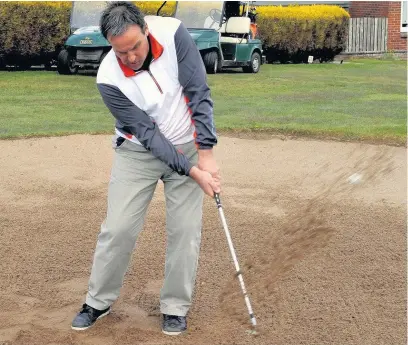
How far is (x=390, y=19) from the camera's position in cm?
2995

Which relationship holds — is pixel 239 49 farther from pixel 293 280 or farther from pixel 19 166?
pixel 293 280

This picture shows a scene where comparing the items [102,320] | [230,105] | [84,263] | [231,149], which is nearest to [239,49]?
[230,105]

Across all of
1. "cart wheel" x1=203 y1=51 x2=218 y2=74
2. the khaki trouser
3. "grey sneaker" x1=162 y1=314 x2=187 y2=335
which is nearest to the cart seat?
"cart wheel" x1=203 y1=51 x2=218 y2=74

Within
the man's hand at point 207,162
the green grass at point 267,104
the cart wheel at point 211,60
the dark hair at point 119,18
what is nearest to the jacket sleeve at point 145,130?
the man's hand at point 207,162

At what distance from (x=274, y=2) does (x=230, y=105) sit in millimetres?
17200

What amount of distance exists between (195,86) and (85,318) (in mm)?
1459

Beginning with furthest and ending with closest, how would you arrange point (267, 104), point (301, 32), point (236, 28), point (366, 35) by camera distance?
point (366, 35) → point (301, 32) → point (236, 28) → point (267, 104)

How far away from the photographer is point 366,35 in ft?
96.7

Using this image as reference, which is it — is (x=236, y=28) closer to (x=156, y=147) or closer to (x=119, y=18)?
(x=156, y=147)

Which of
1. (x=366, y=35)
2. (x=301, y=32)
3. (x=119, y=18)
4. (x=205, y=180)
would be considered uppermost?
(x=119, y=18)

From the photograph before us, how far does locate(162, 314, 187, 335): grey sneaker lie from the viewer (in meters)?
4.93

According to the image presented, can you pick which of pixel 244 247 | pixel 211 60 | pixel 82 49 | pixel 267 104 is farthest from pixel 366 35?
pixel 244 247

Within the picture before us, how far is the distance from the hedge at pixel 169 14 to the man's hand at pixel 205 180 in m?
16.0

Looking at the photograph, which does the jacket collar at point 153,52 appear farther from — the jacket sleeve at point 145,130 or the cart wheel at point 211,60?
the cart wheel at point 211,60
